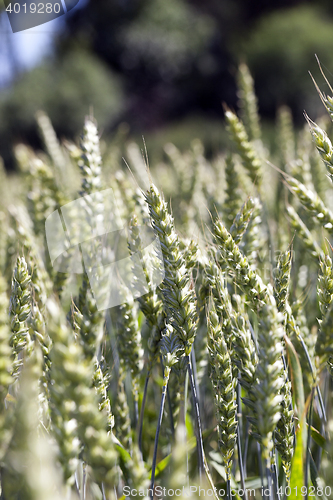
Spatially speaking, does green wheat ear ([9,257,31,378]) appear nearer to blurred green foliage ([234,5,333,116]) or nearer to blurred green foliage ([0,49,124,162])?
blurred green foliage ([234,5,333,116])

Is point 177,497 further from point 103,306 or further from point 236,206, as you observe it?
point 236,206

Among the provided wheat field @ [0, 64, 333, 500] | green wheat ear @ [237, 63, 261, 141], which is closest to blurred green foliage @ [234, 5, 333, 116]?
green wheat ear @ [237, 63, 261, 141]

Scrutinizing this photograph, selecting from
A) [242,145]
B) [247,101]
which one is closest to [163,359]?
[242,145]

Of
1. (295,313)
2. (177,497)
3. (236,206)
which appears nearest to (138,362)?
(295,313)

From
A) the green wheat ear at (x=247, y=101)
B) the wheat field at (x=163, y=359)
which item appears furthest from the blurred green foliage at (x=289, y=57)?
the wheat field at (x=163, y=359)

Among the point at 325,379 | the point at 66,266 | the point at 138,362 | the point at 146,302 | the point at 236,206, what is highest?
the point at 236,206

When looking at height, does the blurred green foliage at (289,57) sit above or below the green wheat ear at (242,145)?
above

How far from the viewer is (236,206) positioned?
1227 mm

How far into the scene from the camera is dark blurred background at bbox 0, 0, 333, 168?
39.9 feet

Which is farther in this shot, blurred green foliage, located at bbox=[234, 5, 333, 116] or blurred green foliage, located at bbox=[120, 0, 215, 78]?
blurred green foliage, located at bbox=[120, 0, 215, 78]

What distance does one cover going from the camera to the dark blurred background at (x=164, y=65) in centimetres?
1215

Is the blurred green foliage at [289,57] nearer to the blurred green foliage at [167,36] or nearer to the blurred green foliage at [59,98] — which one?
the blurred green foliage at [167,36]

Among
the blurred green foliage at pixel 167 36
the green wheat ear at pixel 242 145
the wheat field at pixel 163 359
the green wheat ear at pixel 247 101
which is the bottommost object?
the wheat field at pixel 163 359

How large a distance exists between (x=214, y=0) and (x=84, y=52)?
7282 millimetres
